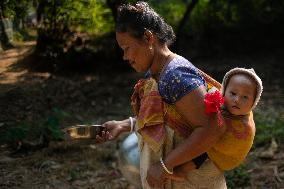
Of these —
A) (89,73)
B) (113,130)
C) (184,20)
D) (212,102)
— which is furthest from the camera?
(184,20)

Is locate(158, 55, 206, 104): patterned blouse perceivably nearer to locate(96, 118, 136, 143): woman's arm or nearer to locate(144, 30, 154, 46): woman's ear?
locate(144, 30, 154, 46): woman's ear

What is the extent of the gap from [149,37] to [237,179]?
9.17 ft

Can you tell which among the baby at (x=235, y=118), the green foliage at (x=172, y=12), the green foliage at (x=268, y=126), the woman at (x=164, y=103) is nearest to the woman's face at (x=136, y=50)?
the woman at (x=164, y=103)

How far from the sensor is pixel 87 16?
23.6 feet

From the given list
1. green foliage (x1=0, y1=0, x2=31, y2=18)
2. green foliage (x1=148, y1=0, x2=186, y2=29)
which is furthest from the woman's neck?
green foliage (x1=148, y1=0, x2=186, y2=29)

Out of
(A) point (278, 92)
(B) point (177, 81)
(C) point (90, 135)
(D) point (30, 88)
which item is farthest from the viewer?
(A) point (278, 92)

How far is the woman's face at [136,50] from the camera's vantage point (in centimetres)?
232

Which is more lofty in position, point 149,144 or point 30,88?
point 149,144

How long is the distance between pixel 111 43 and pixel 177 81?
6305 millimetres

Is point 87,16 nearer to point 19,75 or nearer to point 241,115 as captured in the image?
point 19,75

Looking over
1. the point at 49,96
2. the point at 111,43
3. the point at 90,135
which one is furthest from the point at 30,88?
the point at 90,135

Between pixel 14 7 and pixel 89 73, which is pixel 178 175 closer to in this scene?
pixel 14 7

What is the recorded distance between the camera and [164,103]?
2.31 m

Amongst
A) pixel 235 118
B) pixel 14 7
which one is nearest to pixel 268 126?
pixel 14 7
